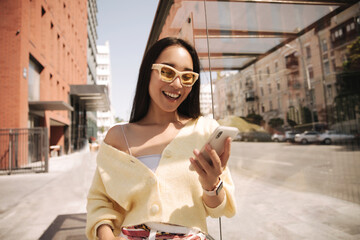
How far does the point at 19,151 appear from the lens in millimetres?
8953

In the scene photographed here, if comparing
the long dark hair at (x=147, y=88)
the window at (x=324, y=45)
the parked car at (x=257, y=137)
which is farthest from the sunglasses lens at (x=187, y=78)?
the parked car at (x=257, y=137)

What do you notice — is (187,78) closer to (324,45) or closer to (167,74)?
(167,74)

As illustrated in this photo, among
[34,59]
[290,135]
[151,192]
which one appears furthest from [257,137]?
[34,59]

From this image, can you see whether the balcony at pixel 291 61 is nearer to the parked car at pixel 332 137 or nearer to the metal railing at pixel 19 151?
the parked car at pixel 332 137

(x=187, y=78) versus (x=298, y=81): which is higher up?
(x=298, y=81)

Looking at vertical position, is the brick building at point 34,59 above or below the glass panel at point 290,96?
above

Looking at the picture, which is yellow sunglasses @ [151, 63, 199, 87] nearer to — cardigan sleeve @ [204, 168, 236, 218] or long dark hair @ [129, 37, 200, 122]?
long dark hair @ [129, 37, 200, 122]

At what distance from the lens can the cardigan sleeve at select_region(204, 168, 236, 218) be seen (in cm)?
103

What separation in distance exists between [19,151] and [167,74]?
10.0 m

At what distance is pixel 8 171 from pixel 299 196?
903cm

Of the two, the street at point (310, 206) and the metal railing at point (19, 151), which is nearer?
the street at point (310, 206)

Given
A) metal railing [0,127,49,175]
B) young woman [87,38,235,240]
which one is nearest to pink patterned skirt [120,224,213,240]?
young woman [87,38,235,240]

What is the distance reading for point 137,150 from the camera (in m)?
1.14

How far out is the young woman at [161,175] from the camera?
3.22 ft
